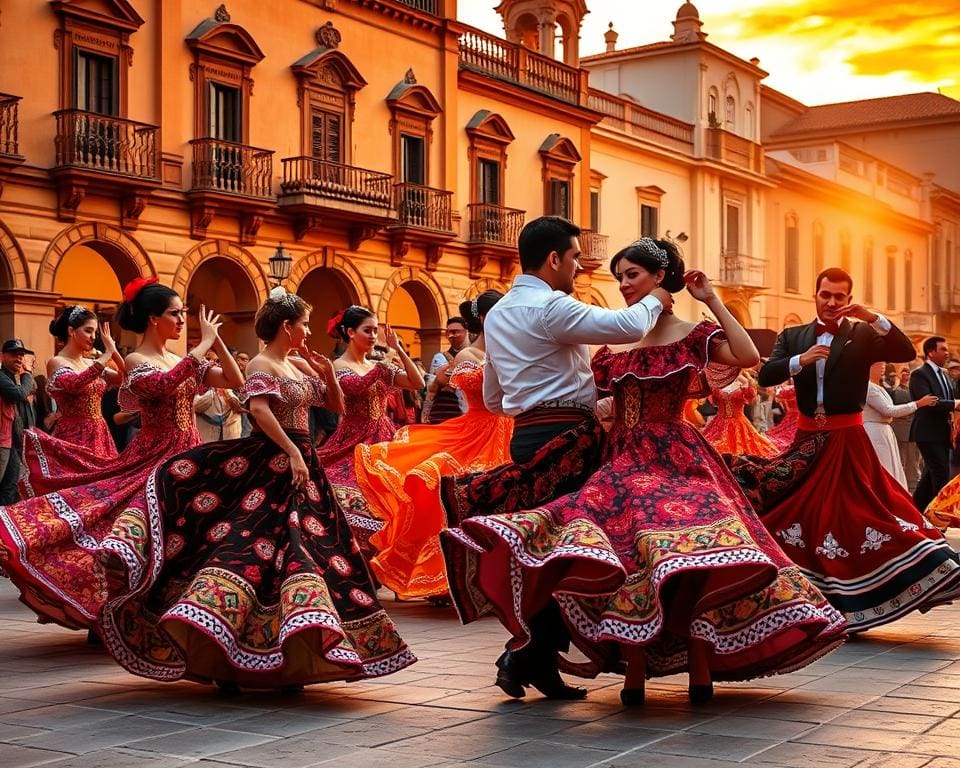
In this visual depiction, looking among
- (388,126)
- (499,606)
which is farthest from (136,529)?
(388,126)

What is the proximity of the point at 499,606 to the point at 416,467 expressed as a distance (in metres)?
3.57

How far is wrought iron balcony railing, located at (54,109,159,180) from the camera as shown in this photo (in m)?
19.9

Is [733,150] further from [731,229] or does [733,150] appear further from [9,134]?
[9,134]

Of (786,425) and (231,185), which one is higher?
(231,185)

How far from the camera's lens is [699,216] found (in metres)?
37.7

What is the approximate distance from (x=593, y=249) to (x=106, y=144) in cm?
1477

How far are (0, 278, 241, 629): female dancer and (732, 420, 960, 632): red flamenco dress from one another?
9.35 feet

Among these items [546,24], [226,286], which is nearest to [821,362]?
[226,286]

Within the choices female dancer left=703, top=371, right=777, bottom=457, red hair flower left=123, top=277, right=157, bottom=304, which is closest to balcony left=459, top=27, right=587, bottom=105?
female dancer left=703, top=371, right=777, bottom=457

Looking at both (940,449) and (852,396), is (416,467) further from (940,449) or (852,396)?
(940,449)

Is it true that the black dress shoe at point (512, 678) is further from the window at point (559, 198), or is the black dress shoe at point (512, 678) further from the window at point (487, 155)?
the window at point (559, 198)

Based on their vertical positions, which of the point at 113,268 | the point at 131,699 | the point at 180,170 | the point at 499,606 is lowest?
the point at 131,699

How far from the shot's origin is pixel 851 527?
23.8ft

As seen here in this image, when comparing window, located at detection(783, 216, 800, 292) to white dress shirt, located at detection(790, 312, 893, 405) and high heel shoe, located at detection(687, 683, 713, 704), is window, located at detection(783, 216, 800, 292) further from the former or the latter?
high heel shoe, located at detection(687, 683, 713, 704)
